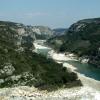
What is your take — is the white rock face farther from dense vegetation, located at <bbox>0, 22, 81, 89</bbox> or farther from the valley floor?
the valley floor

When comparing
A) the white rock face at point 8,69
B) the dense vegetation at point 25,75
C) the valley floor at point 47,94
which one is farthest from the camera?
the white rock face at point 8,69

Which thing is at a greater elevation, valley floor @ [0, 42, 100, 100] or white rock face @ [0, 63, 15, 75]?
white rock face @ [0, 63, 15, 75]

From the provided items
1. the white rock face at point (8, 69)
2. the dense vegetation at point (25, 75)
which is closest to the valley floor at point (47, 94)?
the dense vegetation at point (25, 75)

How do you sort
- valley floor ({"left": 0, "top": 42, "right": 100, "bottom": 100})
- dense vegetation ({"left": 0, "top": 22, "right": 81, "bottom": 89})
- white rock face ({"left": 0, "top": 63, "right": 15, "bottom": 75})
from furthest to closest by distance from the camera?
1. white rock face ({"left": 0, "top": 63, "right": 15, "bottom": 75})
2. dense vegetation ({"left": 0, "top": 22, "right": 81, "bottom": 89})
3. valley floor ({"left": 0, "top": 42, "right": 100, "bottom": 100})

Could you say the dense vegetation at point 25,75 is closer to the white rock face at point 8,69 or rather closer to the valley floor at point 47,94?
the white rock face at point 8,69

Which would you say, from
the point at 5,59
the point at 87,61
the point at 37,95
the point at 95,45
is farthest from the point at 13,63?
the point at 95,45

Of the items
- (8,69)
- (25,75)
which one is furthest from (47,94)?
(8,69)

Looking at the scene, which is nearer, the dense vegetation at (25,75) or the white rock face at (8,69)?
the dense vegetation at (25,75)

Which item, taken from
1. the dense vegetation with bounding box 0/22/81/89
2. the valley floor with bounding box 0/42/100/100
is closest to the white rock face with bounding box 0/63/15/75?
the dense vegetation with bounding box 0/22/81/89

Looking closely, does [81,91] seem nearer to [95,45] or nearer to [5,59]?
[5,59]

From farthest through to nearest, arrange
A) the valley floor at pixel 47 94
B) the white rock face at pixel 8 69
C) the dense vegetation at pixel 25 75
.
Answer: the white rock face at pixel 8 69
the dense vegetation at pixel 25 75
the valley floor at pixel 47 94

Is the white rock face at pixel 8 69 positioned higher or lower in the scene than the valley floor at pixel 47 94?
higher
